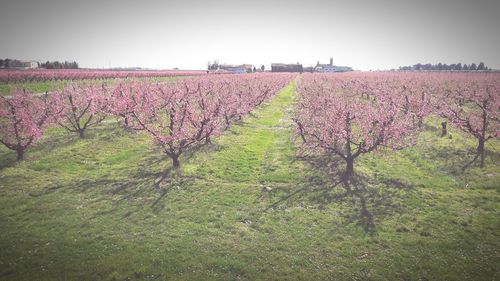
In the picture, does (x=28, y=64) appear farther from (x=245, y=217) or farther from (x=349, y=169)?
(x=349, y=169)

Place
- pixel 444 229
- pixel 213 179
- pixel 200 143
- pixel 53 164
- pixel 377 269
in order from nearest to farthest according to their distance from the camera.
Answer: pixel 377 269 → pixel 444 229 → pixel 213 179 → pixel 53 164 → pixel 200 143

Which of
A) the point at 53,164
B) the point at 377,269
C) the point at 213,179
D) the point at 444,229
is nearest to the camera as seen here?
the point at 377,269

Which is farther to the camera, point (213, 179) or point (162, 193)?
point (213, 179)

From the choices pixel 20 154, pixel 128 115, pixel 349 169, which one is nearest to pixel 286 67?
pixel 128 115

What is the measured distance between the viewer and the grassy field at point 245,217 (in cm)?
1227

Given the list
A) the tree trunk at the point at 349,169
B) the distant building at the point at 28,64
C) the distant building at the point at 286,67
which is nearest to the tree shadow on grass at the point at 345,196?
the tree trunk at the point at 349,169

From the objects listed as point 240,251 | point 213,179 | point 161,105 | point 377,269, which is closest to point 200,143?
point 213,179

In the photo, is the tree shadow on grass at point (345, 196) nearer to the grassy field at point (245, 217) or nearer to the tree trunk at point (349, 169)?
the grassy field at point (245, 217)

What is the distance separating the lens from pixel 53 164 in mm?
23016

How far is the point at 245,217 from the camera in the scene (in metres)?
16.2

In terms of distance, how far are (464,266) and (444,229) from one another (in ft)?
9.59

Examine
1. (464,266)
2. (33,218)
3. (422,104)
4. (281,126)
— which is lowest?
(464,266)

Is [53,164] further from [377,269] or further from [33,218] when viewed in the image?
[377,269]

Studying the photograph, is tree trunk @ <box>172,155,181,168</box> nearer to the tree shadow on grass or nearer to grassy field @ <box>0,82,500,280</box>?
grassy field @ <box>0,82,500,280</box>
